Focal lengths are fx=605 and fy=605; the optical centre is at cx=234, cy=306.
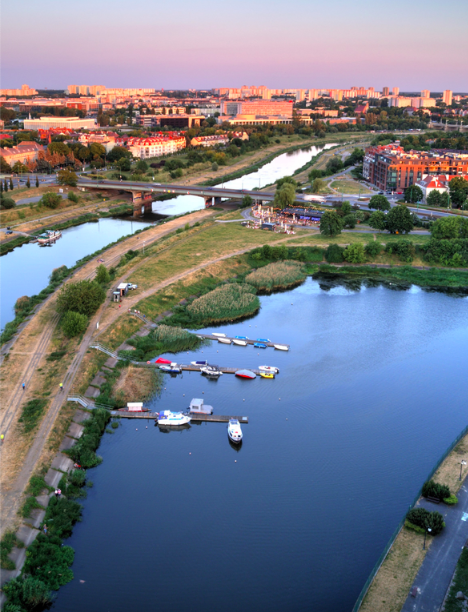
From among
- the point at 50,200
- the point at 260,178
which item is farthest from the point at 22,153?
the point at 260,178

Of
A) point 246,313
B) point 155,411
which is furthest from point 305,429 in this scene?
point 246,313

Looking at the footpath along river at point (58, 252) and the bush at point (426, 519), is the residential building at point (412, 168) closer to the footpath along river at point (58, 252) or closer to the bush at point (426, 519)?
the footpath along river at point (58, 252)

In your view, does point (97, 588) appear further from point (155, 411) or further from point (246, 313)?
point (246, 313)

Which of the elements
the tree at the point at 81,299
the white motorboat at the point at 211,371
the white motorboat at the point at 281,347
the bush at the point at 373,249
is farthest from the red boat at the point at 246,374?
the bush at the point at 373,249

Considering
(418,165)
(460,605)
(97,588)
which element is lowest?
(97,588)

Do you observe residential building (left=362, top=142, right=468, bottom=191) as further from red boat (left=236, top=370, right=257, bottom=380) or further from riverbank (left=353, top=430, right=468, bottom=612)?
riverbank (left=353, top=430, right=468, bottom=612)

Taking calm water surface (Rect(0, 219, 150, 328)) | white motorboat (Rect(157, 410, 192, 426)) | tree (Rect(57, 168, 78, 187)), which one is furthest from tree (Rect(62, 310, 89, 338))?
tree (Rect(57, 168, 78, 187))

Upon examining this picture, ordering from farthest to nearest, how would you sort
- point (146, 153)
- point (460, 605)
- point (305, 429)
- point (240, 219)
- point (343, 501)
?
1. point (146, 153)
2. point (240, 219)
3. point (305, 429)
4. point (343, 501)
5. point (460, 605)
